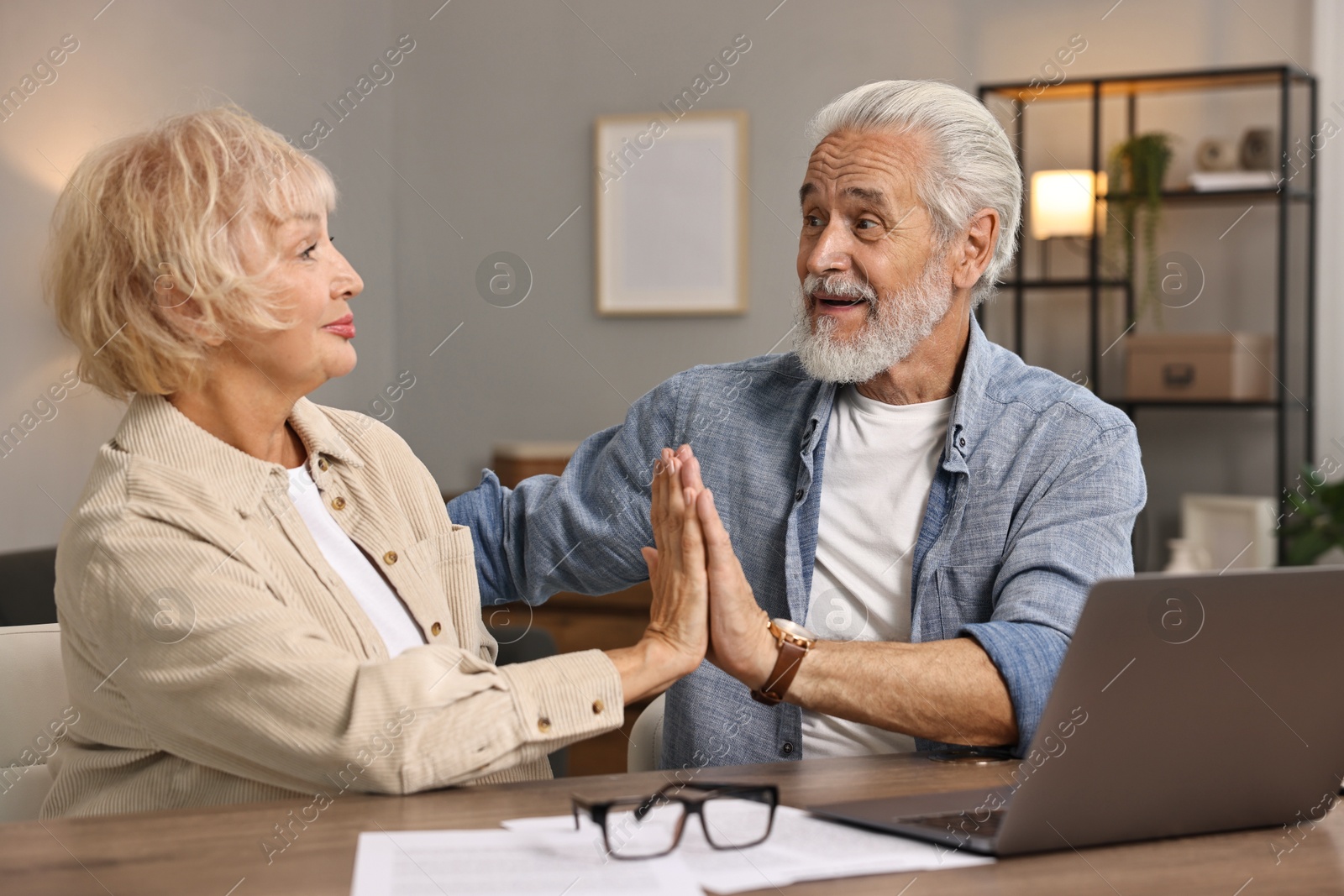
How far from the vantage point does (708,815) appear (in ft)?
3.41

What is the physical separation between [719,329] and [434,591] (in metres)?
3.33

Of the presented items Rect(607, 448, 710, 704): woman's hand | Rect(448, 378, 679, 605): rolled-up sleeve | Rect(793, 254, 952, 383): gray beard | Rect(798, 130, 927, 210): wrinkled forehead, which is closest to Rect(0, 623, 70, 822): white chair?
Rect(448, 378, 679, 605): rolled-up sleeve

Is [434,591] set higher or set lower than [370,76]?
lower

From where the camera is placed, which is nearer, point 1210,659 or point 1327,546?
point 1210,659

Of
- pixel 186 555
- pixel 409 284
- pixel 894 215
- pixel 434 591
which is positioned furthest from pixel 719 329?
pixel 186 555

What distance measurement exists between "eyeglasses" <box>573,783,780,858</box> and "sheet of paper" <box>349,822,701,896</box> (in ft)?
0.08

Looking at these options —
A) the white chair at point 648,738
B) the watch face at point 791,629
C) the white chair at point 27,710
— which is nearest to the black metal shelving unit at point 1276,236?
the white chair at point 648,738

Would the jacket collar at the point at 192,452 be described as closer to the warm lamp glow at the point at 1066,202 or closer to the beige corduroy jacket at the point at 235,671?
the beige corduroy jacket at the point at 235,671

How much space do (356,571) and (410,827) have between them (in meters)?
0.44

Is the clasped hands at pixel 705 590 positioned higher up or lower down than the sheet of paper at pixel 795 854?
higher up

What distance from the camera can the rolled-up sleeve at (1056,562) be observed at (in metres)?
1.37

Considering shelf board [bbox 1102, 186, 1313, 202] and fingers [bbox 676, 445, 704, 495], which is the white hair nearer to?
fingers [bbox 676, 445, 704, 495]

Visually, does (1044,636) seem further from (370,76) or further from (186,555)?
(370,76)

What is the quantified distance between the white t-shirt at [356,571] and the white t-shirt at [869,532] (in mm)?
582
